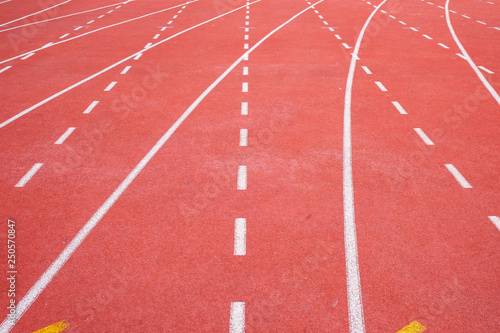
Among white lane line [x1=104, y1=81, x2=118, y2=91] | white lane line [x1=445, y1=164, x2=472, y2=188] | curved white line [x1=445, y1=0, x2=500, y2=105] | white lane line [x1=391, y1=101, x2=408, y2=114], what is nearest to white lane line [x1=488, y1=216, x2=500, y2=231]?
white lane line [x1=445, y1=164, x2=472, y2=188]

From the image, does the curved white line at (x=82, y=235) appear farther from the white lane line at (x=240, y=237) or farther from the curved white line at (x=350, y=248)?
the curved white line at (x=350, y=248)

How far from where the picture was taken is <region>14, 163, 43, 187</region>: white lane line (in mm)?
6734

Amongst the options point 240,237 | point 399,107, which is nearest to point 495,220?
point 240,237

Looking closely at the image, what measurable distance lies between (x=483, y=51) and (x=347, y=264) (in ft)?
42.0

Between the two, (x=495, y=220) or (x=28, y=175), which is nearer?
(x=495, y=220)

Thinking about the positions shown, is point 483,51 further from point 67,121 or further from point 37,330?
point 37,330

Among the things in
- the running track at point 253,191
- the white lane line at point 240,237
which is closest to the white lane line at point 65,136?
the running track at point 253,191

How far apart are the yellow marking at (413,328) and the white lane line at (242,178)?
3.19 meters

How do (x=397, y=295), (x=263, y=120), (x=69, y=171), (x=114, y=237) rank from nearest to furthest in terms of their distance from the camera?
1. (x=397, y=295)
2. (x=114, y=237)
3. (x=69, y=171)
4. (x=263, y=120)

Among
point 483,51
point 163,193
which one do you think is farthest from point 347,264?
point 483,51

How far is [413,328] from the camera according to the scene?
165 inches

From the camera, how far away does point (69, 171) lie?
7098 mm

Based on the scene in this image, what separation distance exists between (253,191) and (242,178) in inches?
17.7

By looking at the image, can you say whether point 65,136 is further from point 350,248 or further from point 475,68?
point 475,68
